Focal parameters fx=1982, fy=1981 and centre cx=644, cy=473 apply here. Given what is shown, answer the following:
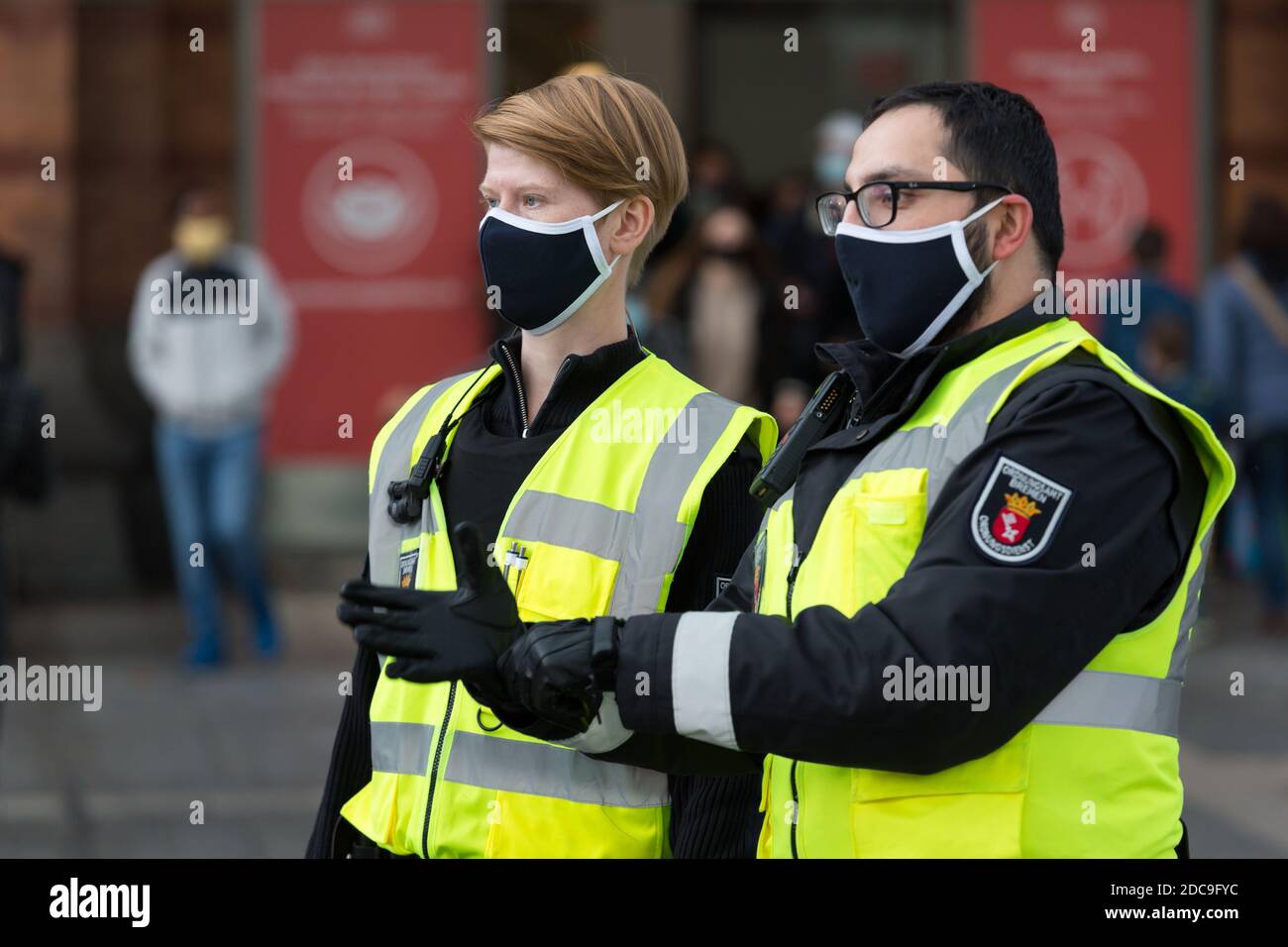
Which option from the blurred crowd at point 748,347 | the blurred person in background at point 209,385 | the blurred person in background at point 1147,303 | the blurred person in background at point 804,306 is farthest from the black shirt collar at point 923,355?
the blurred person in background at point 1147,303

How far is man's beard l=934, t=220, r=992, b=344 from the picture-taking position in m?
2.54

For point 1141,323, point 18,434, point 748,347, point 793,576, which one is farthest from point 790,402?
Answer: point 793,576

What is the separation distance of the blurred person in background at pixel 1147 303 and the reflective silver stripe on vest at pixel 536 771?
22.9 ft

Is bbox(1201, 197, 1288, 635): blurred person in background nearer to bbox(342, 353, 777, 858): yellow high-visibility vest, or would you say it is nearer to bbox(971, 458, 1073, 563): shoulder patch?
bbox(342, 353, 777, 858): yellow high-visibility vest

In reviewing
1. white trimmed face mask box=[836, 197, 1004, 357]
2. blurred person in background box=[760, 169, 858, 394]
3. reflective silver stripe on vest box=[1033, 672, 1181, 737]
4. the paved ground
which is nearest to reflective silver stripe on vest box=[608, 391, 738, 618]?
white trimmed face mask box=[836, 197, 1004, 357]

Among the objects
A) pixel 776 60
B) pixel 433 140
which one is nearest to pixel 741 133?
pixel 776 60

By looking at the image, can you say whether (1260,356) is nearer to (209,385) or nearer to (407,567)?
(209,385)

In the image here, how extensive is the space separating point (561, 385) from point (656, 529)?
0.29 meters

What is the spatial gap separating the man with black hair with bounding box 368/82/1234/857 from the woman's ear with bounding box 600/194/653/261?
1.83ft

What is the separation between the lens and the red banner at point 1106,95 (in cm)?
1112

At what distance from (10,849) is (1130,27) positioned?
25.5ft

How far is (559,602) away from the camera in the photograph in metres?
2.81
